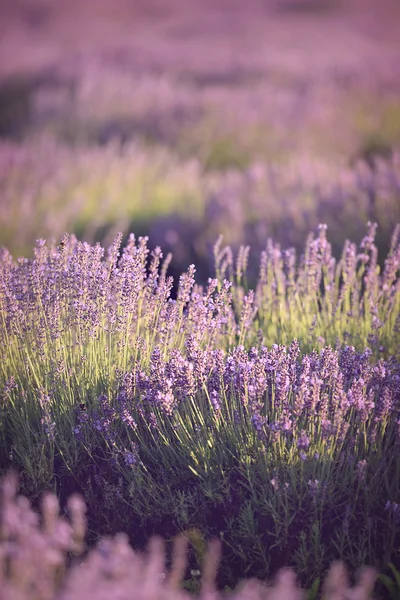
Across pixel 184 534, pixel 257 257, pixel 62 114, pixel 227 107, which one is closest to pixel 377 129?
pixel 227 107

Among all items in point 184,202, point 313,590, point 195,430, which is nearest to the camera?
point 313,590

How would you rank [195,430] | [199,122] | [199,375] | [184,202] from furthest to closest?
1. [199,122]
2. [184,202]
3. [195,430]
4. [199,375]

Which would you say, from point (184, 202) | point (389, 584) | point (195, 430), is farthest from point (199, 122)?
point (389, 584)

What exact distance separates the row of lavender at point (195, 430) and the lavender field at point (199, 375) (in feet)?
0.03

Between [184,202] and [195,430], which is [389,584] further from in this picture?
[184,202]

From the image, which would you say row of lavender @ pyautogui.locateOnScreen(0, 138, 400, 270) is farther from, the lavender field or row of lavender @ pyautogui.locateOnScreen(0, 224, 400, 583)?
A: row of lavender @ pyautogui.locateOnScreen(0, 224, 400, 583)

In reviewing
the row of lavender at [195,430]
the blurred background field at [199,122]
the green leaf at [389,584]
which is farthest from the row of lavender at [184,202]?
the green leaf at [389,584]

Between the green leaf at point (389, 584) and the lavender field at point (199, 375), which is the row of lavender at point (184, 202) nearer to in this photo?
the lavender field at point (199, 375)

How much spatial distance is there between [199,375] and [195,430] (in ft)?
0.78

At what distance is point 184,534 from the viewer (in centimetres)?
196

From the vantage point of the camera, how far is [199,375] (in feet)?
6.72

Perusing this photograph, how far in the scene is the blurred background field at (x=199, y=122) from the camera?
4785mm

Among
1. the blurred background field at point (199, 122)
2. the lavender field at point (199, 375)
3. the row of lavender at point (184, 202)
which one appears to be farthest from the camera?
the blurred background field at point (199, 122)

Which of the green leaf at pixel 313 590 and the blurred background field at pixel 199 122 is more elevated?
the blurred background field at pixel 199 122
